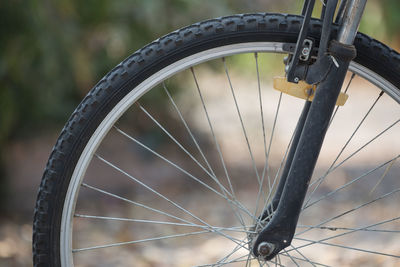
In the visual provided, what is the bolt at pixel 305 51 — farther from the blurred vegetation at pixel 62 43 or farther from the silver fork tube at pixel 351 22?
the blurred vegetation at pixel 62 43

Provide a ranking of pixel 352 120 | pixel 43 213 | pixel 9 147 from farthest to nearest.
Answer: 1. pixel 352 120
2. pixel 9 147
3. pixel 43 213

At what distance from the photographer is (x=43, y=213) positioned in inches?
50.0

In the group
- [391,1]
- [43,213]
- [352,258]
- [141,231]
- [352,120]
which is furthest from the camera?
[352,120]

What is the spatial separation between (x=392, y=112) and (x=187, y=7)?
8.19ft

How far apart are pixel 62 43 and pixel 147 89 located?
67.9 inches

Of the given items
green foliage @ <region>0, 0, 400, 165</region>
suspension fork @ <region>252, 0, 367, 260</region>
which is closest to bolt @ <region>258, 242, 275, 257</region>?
suspension fork @ <region>252, 0, 367, 260</region>

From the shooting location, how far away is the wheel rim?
125cm

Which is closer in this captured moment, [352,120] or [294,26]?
[294,26]

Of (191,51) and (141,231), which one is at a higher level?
(141,231)

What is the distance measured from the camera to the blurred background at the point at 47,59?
8.96 feet

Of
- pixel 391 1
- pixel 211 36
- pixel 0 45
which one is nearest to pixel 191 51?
pixel 211 36

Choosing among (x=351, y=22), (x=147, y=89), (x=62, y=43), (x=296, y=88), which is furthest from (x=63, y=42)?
(x=351, y=22)

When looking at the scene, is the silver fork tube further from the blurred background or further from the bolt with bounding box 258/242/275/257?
the blurred background

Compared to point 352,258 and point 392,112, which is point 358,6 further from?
point 392,112
